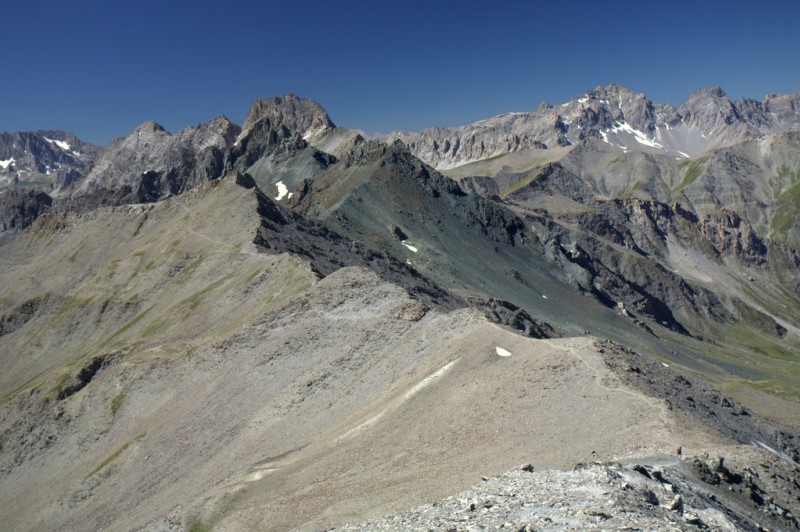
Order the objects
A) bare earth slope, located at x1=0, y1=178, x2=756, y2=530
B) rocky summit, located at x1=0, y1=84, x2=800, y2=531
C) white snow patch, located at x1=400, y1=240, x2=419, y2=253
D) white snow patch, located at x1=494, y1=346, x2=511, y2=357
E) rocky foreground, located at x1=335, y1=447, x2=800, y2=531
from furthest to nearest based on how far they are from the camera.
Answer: white snow patch, located at x1=400, y1=240, x2=419, y2=253 → white snow patch, located at x1=494, y1=346, x2=511, y2=357 → bare earth slope, located at x1=0, y1=178, x2=756, y2=530 → rocky summit, located at x1=0, y1=84, x2=800, y2=531 → rocky foreground, located at x1=335, y1=447, x2=800, y2=531

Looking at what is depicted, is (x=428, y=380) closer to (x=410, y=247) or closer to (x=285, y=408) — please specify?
(x=285, y=408)

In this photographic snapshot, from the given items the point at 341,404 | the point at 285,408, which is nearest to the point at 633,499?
the point at 341,404

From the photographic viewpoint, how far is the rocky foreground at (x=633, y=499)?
86.3ft

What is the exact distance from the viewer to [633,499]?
27.5 metres

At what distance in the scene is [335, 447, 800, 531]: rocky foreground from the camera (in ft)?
86.3

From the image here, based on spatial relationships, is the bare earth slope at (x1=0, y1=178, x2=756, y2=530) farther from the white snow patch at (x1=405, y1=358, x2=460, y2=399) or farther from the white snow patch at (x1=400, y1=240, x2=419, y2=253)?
the white snow patch at (x1=400, y1=240, x2=419, y2=253)

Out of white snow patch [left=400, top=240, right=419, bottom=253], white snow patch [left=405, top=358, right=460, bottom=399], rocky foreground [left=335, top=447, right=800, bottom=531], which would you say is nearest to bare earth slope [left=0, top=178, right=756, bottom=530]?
white snow patch [left=405, top=358, right=460, bottom=399]

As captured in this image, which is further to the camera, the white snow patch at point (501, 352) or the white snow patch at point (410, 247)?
the white snow patch at point (410, 247)

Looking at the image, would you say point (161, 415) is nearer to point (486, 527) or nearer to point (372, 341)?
point (372, 341)

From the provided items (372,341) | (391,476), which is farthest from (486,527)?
(372,341)

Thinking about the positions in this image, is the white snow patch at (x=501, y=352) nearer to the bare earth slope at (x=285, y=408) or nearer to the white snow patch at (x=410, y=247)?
the bare earth slope at (x=285, y=408)

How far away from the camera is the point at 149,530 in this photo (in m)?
45.8

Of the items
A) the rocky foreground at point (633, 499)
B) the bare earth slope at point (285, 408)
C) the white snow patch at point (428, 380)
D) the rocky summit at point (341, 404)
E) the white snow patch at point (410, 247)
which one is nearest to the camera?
the rocky foreground at point (633, 499)

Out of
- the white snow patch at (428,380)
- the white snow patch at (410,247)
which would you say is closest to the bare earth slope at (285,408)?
the white snow patch at (428,380)
